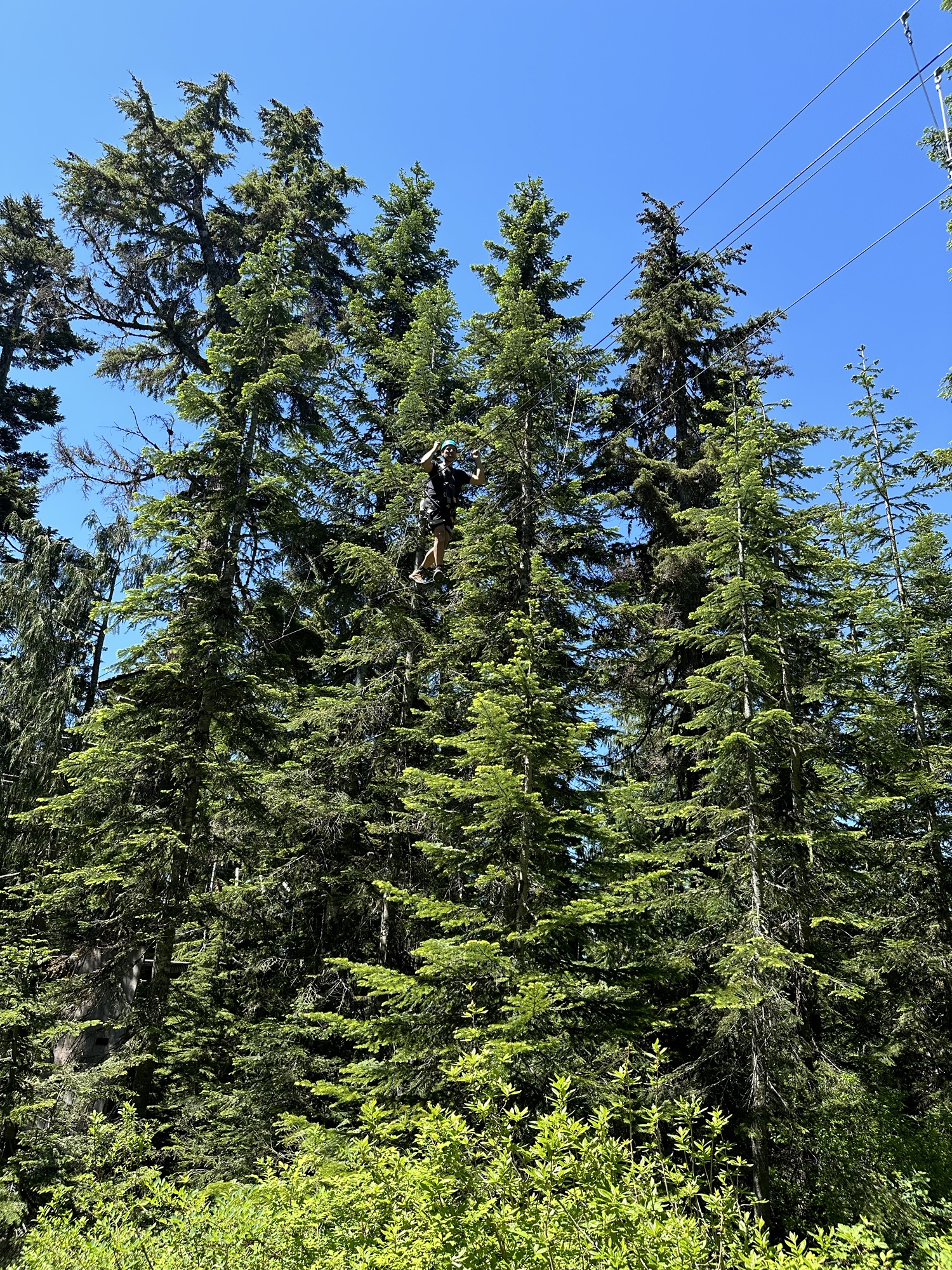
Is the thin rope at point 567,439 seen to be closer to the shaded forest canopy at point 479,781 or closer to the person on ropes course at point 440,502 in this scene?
the shaded forest canopy at point 479,781

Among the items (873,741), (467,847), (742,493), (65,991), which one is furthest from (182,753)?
(873,741)

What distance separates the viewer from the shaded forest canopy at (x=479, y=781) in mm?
8844

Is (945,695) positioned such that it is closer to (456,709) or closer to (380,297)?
(456,709)

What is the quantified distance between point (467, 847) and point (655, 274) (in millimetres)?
12039

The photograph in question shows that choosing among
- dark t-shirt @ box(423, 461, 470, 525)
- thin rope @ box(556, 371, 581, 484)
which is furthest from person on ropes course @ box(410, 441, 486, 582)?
thin rope @ box(556, 371, 581, 484)

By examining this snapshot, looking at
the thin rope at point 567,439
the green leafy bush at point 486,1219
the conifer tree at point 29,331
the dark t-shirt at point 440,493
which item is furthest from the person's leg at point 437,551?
the conifer tree at point 29,331

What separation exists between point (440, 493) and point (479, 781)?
3.67 meters

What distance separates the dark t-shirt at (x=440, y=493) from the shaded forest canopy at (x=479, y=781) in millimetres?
1396

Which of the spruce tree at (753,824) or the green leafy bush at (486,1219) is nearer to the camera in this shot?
the green leafy bush at (486,1219)

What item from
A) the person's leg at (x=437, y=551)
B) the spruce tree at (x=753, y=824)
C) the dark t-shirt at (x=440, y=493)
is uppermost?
the dark t-shirt at (x=440, y=493)

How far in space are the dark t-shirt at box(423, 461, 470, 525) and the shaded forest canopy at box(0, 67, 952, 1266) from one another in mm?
1396

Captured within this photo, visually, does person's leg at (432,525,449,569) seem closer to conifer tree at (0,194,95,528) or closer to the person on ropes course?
the person on ropes course

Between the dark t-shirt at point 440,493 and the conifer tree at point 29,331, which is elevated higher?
the conifer tree at point 29,331

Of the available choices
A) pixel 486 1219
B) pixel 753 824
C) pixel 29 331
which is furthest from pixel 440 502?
pixel 29 331
